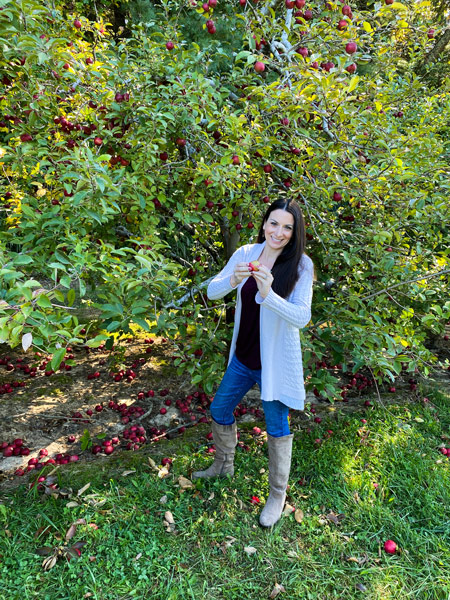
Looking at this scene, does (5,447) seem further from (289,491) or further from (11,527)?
(289,491)

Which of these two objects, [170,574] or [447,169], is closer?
[170,574]

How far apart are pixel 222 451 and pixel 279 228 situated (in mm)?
1486

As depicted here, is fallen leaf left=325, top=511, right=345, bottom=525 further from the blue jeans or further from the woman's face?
the woman's face

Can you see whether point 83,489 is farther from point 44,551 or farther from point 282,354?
point 282,354

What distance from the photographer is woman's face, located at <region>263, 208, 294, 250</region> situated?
2.09 m

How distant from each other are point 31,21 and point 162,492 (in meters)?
2.73

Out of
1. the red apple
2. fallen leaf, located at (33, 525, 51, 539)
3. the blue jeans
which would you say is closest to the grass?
fallen leaf, located at (33, 525, 51, 539)

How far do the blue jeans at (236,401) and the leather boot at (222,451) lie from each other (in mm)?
51

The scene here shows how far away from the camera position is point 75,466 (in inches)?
112

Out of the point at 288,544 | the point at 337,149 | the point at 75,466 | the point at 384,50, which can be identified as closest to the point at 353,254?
the point at 337,149

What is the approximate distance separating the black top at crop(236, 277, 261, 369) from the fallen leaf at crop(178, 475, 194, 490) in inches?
37.7

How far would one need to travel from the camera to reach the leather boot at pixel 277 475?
7.70 ft

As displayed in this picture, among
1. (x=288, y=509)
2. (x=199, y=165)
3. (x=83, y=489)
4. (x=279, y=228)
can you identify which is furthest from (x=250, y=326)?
(x=83, y=489)

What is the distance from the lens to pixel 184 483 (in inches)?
107
